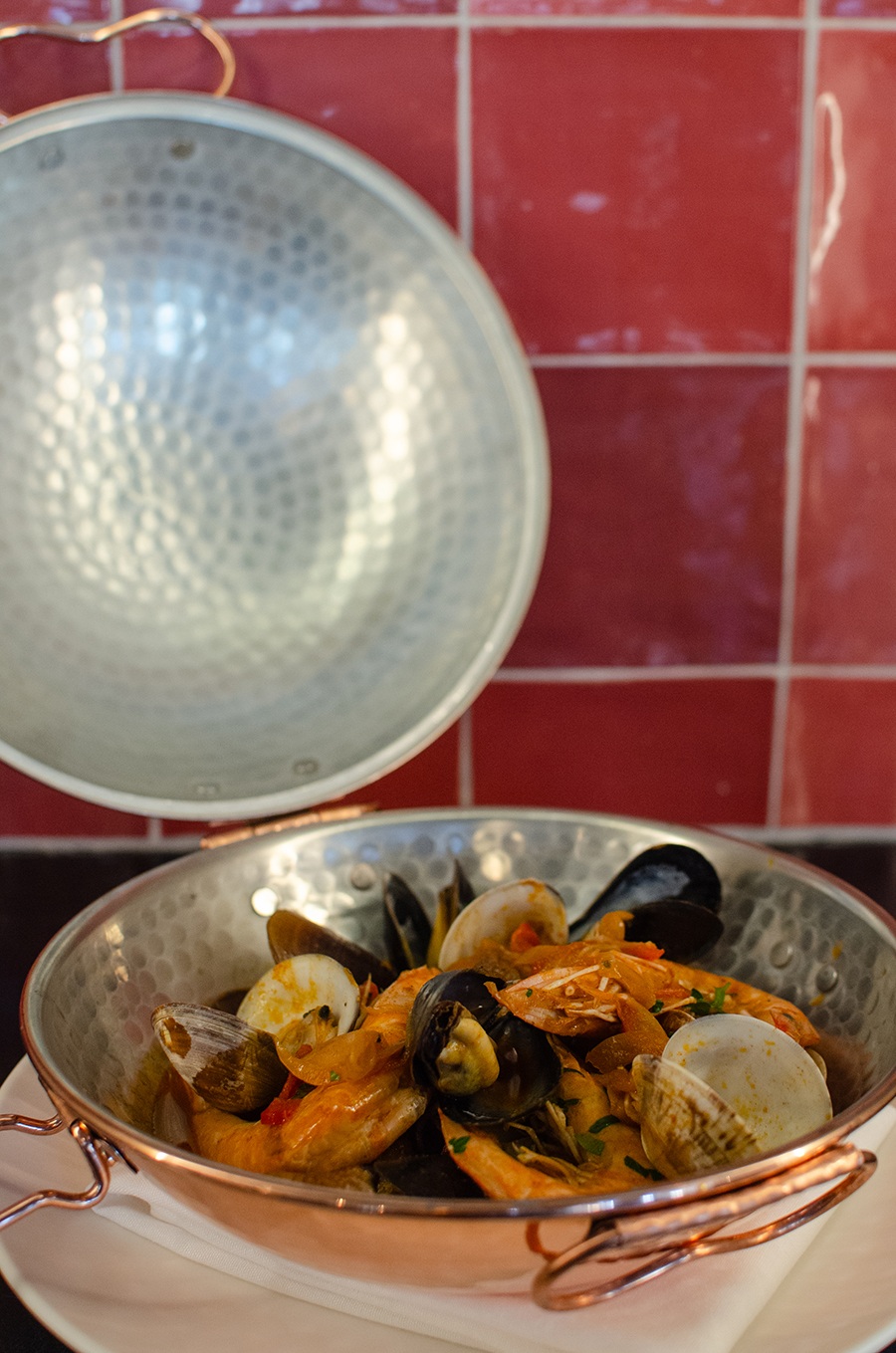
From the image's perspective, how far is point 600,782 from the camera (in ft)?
3.23

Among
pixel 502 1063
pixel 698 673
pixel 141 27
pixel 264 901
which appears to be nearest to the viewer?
pixel 502 1063

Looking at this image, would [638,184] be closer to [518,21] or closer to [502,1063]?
[518,21]

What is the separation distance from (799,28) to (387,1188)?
0.86m

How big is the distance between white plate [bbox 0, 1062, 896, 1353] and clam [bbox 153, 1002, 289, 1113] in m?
0.07

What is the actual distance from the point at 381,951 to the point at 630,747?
0.37m

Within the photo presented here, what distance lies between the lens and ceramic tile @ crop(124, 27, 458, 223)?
2.80ft

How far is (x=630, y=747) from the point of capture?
3.19 ft

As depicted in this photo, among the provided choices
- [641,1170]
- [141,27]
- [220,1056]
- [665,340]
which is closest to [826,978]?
[641,1170]

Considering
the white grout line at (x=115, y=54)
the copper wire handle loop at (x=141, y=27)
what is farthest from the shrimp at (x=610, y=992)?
the white grout line at (x=115, y=54)

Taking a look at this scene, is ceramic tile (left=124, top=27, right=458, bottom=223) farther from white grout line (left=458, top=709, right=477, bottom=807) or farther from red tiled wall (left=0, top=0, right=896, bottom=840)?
white grout line (left=458, top=709, right=477, bottom=807)

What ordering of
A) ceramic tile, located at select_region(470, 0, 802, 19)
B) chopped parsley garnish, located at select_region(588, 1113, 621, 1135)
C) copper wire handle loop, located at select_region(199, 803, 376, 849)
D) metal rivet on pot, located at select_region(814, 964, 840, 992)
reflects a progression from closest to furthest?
1. chopped parsley garnish, located at select_region(588, 1113, 621, 1135)
2. metal rivet on pot, located at select_region(814, 964, 840, 992)
3. copper wire handle loop, located at select_region(199, 803, 376, 849)
4. ceramic tile, located at select_region(470, 0, 802, 19)

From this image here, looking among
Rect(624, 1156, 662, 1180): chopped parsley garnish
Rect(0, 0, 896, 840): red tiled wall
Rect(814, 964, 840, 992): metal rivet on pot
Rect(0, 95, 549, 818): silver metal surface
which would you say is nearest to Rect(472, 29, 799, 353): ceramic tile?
Rect(0, 0, 896, 840): red tiled wall

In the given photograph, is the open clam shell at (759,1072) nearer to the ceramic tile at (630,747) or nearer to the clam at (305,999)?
the clam at (305,999)

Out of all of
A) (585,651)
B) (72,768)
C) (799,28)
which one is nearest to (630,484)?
(585,651)
